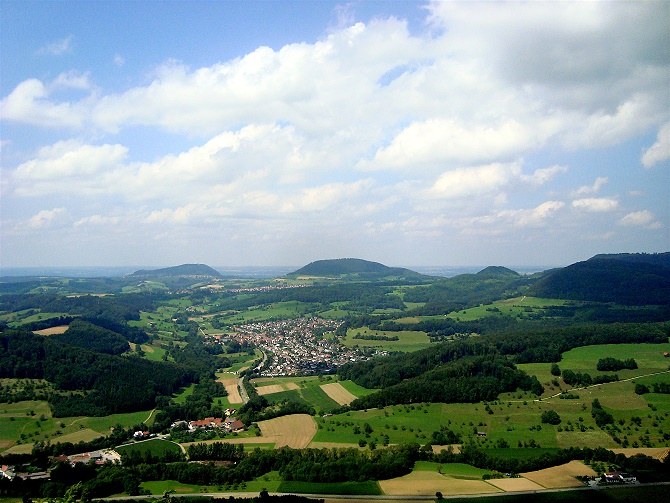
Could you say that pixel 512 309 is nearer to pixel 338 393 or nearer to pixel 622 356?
pixel 622 356

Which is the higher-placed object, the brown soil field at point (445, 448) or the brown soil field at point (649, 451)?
the brown soil field at point (649, 451)

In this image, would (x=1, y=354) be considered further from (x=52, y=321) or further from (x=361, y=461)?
(x=361, y=461)

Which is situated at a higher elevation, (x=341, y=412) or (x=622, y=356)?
(x=622, y=356)

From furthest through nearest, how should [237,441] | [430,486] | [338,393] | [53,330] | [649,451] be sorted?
[53,330]
[338,393]
[237,441]
[649,451]
[430,486]

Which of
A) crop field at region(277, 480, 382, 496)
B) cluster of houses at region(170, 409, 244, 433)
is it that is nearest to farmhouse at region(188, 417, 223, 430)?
cluster of houses at region(170, 409, 244, 433)

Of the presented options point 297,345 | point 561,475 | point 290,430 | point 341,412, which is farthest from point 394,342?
point 561,475

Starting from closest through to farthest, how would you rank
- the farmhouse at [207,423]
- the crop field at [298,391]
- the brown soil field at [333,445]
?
1. the brown soil field at [333,445]
2. the farmhouse at [207,423]
3. the crop field at [298,391]

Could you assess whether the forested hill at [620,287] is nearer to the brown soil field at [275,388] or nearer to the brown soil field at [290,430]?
the brown soil field at [275,388]

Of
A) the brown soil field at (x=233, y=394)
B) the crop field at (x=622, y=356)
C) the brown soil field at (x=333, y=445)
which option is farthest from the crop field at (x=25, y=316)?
the crop field at (x=622, y=356)

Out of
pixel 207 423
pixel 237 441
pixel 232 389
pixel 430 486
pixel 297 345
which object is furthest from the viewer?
pixel 297 345
